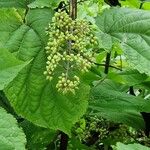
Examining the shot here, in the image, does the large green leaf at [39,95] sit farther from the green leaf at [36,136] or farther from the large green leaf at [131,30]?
the green leaf at [36,136]

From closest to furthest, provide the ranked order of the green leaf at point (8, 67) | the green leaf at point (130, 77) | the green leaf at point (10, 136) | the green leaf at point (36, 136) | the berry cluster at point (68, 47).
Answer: the green leaf at point (10, 136) < the green leaf at point (8, 67) < the berry cluster at point (68, 47) < the green leaf at point (130, 77) < the green leaf at point (36, 136)

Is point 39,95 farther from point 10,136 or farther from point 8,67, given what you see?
point 10,136

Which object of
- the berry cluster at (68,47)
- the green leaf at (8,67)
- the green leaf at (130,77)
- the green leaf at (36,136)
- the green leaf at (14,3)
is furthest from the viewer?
the green leaf at (36,136)

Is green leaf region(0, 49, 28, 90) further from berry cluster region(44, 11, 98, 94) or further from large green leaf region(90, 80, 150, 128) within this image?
large green leaf region(90, 80, 150, 128)

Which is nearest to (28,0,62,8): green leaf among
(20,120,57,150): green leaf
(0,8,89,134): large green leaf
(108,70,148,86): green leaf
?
(0,8,89,134): large green leaf

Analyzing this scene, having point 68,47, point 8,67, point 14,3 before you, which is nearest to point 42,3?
point 14,3

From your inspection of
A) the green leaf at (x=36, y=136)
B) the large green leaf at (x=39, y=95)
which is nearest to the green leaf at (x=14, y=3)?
the large green leaf at (x=39, y=95)

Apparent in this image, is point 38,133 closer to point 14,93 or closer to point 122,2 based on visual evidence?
point 14,93
